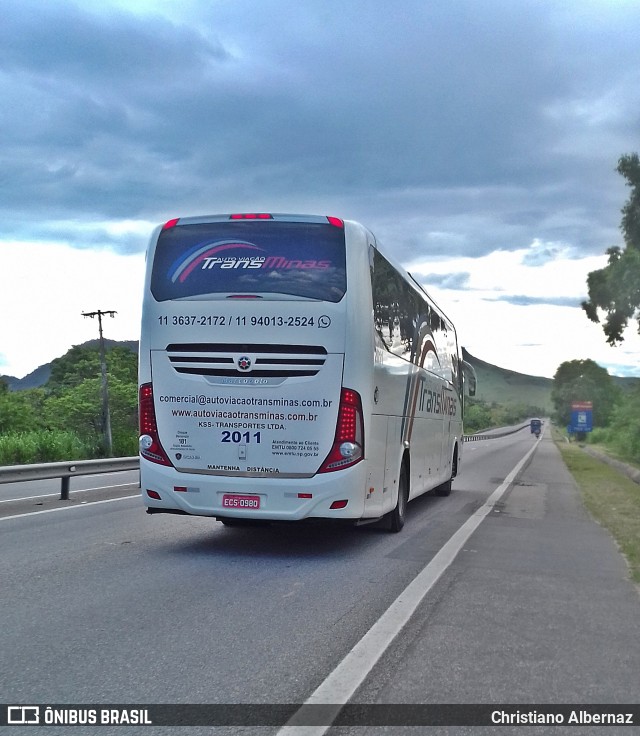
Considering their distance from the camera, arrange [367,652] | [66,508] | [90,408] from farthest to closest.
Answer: [90,408] → [66,508] → [367,652]

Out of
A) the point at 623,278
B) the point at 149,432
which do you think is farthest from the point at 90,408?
the point at 149,432

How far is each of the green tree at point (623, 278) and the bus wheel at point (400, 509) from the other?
3283 cm

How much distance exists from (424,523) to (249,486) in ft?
15.8

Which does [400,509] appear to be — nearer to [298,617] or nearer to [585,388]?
[298,617]

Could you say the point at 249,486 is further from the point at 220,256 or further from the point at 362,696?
the point at 362,696

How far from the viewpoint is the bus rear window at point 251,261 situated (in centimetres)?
973

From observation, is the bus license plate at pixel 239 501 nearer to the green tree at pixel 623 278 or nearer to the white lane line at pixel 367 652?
the white lane line at pixel 367 652

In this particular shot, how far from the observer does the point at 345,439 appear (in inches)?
375

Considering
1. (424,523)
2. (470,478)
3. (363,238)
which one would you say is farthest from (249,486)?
(470,478)

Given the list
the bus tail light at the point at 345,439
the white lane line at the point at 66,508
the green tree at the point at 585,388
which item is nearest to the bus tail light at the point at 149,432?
the bus tail light at the point at 345,439

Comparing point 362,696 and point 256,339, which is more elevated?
point 256,339

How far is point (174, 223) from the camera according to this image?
10312 mm

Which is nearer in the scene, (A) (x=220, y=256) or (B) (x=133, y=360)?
(A) (x=220, y=256)

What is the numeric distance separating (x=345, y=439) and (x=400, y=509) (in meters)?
3.00
